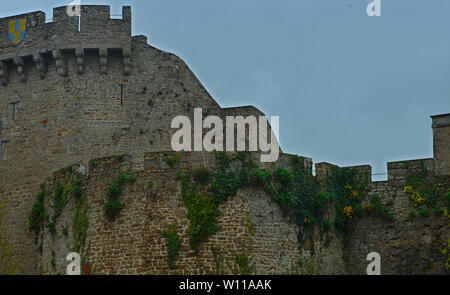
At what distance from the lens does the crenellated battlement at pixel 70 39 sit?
33312 millimetres

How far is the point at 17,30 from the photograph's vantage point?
3466 cm

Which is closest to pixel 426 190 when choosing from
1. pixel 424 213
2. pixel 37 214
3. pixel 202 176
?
pixel 424 213

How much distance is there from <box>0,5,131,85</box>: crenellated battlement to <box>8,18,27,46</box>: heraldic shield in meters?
0.15

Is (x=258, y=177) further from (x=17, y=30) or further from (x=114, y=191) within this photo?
(x=17, y=30)

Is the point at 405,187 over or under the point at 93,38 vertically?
under

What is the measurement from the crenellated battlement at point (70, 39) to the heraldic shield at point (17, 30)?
0.15 meters

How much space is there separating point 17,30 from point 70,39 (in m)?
2.37

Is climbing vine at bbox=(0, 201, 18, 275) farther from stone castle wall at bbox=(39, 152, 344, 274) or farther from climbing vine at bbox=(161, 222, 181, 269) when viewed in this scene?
climbing vine at bbox=(161, 222, 181, 269)

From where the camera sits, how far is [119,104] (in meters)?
33.2
